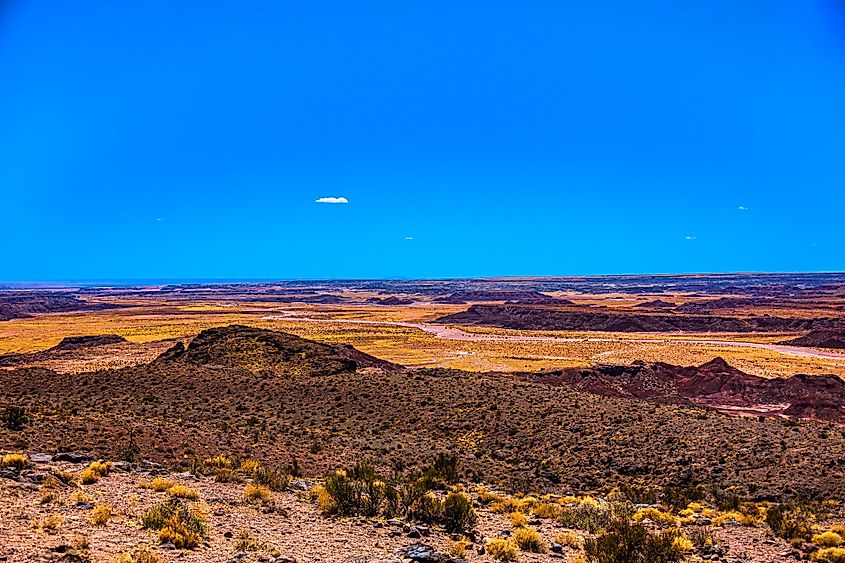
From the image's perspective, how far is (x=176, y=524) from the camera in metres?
10.6

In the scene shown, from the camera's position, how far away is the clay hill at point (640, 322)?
299ft

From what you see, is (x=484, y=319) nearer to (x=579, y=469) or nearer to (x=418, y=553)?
(x=579, y=469)

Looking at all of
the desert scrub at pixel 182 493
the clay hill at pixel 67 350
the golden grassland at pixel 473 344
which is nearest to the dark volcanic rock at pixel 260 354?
the golden grassland at pixel 473 344

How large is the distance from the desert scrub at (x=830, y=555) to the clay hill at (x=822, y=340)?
68.3 meters

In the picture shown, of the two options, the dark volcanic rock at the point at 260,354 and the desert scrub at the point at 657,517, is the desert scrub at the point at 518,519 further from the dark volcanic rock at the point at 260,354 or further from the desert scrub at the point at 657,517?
the dark volcanic rock at the point at 260,354

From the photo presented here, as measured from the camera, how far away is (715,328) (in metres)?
91.9

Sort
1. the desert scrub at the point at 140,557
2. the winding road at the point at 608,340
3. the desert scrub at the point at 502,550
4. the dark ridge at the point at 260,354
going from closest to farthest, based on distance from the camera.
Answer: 1. the desert scrub at the point at 140,557
2. the desert scrub at the point at 502,550
3. the dark ridge at the point at 260,354
4. the winding road at the point at 608,340

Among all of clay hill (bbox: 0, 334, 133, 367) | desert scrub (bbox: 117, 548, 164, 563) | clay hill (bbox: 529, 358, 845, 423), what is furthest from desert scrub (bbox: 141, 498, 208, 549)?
clay hill (bbox: 0, 334, 133, 367)

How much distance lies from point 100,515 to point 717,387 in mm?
39081

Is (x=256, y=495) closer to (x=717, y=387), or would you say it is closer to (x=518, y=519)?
(x=518, y=519)

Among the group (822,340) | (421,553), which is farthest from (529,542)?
(822,340)

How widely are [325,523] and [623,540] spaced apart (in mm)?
5337

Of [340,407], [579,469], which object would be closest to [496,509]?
[579,469]

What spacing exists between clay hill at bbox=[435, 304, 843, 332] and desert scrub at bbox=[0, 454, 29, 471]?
282ft
